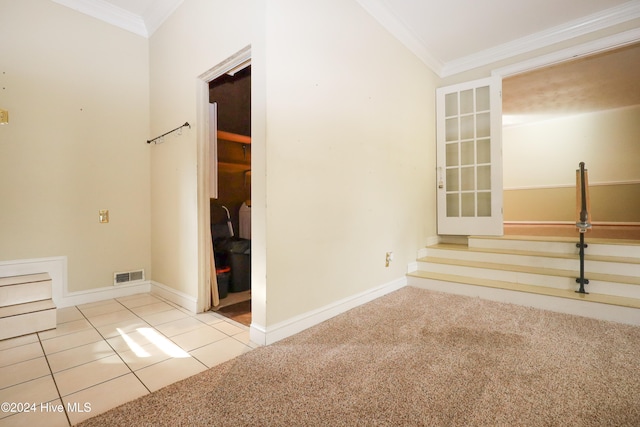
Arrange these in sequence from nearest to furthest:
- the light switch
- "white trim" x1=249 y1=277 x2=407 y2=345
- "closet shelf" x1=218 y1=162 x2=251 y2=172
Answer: "white trim" x1=249 y1=277 x2=407 y2=345 < the light switch < "closet shelf" x1=218 y1=162 x2=251 y2=172

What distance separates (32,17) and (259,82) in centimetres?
237

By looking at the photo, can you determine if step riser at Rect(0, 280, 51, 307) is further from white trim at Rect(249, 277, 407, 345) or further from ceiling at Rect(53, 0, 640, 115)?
ceiling at Rect(53, 0, 640, 115)

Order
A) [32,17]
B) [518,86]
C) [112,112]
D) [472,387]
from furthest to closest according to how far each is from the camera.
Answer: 1. [518,86]
2. [112,112]
3. [32,17]
4. [472,387]

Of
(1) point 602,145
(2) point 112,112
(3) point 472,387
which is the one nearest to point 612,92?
(1) point 602,145

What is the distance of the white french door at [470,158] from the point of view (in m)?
3.39

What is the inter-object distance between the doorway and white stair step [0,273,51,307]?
51.5 inches

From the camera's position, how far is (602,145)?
5594 mm

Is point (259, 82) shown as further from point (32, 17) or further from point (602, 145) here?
point (602, 145)

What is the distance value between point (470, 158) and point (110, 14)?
4.37 m

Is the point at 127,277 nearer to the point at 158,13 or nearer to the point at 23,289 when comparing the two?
the point at 23,289

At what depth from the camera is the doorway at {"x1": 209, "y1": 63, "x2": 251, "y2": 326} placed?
9.98 feet

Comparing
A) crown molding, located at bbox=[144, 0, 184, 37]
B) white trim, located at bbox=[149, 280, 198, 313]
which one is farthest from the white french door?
crown molding, located at bbox=[144, 0, 184, 37]

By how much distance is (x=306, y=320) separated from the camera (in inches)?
80.5

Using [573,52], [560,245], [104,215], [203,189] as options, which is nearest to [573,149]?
[573,52]
